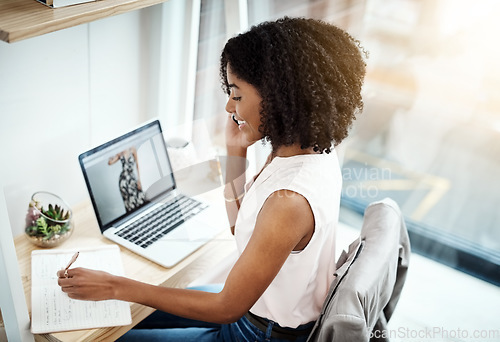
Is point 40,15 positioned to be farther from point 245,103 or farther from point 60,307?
point 60,307

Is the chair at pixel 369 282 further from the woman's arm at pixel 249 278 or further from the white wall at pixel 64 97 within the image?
the white wall at pixel 64 97

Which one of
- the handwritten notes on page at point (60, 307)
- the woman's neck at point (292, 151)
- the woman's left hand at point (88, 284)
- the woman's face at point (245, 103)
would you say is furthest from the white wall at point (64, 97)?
the woman's neck at point (292, 151)

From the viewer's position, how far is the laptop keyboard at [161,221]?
53.8 inches

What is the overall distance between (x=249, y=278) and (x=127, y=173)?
618 mm

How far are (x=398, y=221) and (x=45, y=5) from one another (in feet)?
2.86

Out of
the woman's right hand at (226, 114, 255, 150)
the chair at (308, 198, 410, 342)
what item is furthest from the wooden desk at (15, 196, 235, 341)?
the chair at (308, 198, 410, 342)

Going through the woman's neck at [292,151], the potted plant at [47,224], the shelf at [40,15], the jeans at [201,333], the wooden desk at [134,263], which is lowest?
the jeans at [201,333]

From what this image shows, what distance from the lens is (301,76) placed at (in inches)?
37.6

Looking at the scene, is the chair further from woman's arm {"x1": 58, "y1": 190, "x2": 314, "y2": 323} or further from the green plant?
the green plant

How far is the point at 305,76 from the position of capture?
957mm

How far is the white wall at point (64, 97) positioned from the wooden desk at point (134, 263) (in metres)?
0.14

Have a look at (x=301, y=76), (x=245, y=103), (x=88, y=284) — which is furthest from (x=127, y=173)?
(x=301, y=76)

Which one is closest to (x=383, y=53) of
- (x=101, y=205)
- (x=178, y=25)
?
(x=178, y=25)

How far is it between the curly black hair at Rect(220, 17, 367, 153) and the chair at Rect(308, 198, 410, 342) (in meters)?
0.23
